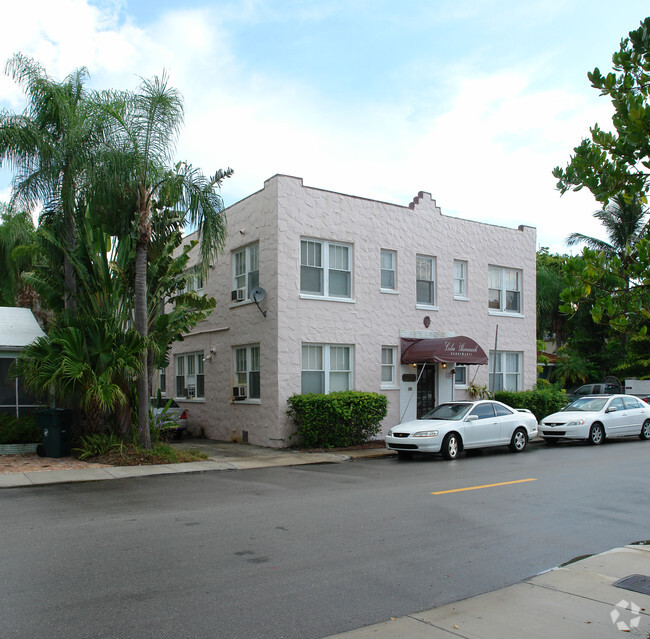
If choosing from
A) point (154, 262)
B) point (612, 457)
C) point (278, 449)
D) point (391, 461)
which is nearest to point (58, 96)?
point (154, 262)

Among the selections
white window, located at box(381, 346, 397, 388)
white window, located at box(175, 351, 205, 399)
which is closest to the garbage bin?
white window, located at box(175, 351, 205, 399)

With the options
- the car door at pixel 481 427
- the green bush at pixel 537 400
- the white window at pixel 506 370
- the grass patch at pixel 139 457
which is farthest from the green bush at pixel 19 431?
the white window at pixel 506 370

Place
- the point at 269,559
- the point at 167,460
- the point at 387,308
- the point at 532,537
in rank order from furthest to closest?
the point at 387,308
the point at 167,460
the point at 532,537
the point at 269,559

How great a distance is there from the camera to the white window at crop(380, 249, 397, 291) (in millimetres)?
20562

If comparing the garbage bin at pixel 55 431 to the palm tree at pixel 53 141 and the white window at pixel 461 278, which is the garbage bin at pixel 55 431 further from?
the white window at pixel 461 278

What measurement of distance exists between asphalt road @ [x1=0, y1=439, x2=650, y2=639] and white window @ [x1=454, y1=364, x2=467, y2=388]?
357 inches

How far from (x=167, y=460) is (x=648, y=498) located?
9682 millimetres

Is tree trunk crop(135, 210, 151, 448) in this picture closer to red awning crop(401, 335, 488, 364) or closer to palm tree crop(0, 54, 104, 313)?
palm tree crop(0, 54, 104, 313)

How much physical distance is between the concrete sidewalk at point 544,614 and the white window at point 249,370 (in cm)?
1379

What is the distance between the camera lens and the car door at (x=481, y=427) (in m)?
16.1

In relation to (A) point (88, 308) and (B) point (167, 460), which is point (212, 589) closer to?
(B) point (167, 460)

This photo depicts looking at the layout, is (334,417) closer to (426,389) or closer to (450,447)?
(450,447)

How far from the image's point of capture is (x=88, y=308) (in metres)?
16.0

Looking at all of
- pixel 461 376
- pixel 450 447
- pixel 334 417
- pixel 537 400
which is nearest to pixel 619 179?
pixel 450 447
